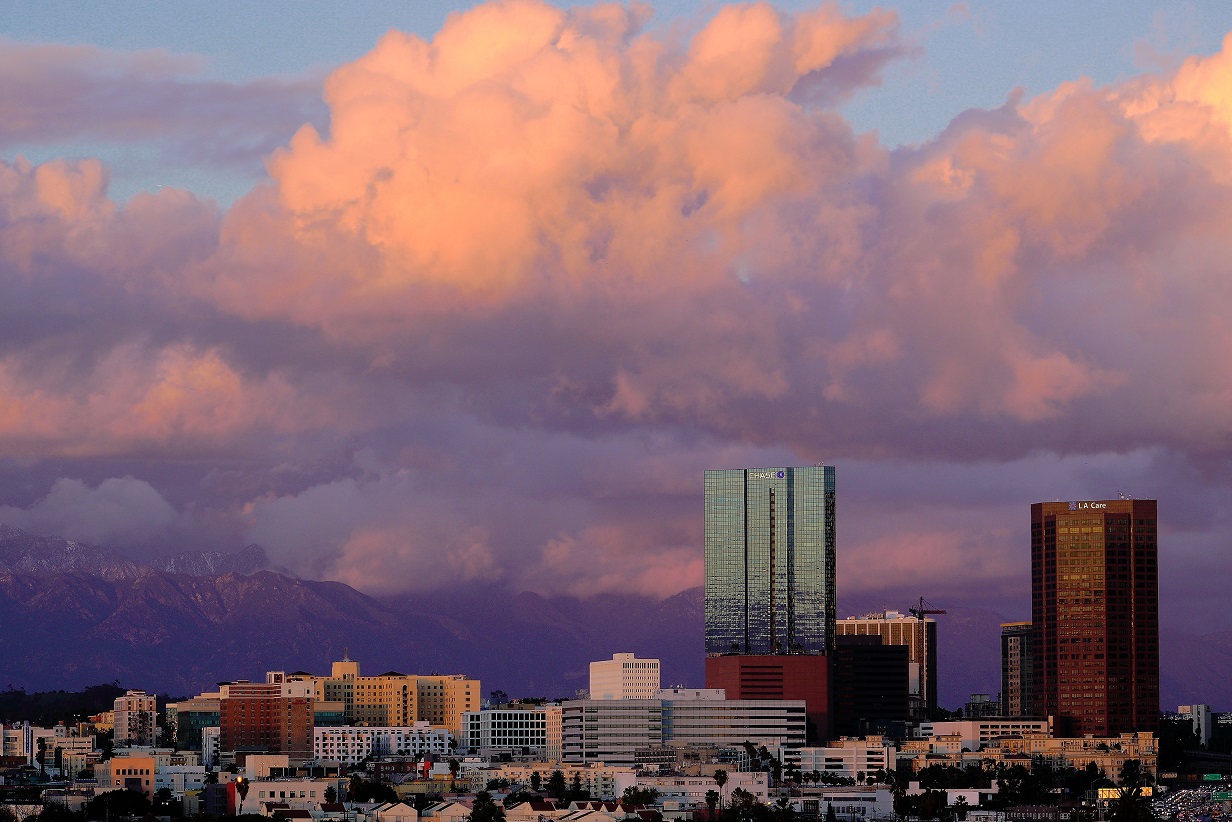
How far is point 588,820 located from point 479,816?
366 inches

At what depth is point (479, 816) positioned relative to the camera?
656 ft

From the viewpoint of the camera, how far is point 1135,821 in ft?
655

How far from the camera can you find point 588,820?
200 metres

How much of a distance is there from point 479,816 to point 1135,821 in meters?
55.8

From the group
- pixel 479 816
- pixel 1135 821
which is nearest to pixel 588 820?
pixel 479 816

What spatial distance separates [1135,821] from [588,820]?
46.5m

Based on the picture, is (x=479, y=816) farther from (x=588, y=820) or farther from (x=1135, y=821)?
(x=1135, y=821)
